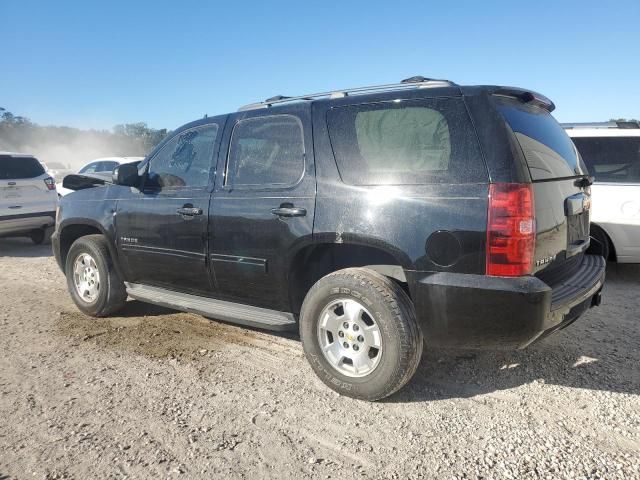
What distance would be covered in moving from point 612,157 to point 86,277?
611 centimetres

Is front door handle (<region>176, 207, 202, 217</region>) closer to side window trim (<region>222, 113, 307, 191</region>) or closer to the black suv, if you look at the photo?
the black suv

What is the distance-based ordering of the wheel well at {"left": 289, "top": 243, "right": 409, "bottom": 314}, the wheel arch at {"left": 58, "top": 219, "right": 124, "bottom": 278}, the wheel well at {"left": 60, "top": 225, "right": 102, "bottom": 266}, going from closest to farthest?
the wheel well at {"left": 289, "top": 243, "right": 409, "bottom": 314}, the wheel arch at {"left": 58, "top": 219, "right": 124, "bottom": 278}, the wheel well at {"left": 60, "top": 225, "right": 102, "bottom": 266}

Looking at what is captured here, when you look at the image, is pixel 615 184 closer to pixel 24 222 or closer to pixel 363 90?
pixel 363 90

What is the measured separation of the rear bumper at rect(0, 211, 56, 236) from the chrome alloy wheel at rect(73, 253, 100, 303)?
4615 millimetres

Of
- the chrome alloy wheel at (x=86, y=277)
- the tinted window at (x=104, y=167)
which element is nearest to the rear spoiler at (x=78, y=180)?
the chrome alloy wheel at (x=86, y=277)

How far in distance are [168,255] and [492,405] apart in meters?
2.69

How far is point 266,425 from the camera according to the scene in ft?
9.05

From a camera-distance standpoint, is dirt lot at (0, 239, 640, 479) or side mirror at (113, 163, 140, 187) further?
side mirror at (113, 163, 140, 187)

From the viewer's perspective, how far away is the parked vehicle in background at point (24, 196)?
27.7 ft

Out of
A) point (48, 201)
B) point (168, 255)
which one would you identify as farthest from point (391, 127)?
point (48, 201)

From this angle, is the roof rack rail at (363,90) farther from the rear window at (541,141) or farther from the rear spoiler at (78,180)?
the rear spoiler at (78,180)

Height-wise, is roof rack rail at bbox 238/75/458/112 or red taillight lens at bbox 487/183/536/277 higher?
roof rack rail at bbox 238/75/458/112

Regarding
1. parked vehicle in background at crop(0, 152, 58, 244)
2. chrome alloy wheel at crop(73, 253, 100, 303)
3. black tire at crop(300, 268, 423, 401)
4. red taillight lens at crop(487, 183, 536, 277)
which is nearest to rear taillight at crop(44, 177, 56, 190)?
parked vehicle in background at crop(0, 152, 58, 244)

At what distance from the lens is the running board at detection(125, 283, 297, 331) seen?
136 inches
